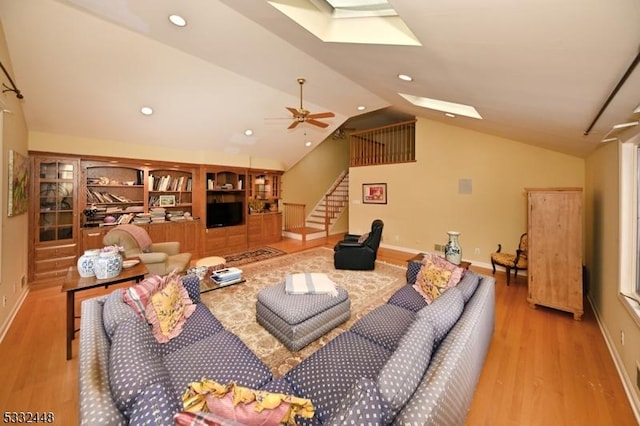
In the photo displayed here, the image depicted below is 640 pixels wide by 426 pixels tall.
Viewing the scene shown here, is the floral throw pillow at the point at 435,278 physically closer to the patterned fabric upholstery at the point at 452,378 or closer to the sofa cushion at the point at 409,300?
the sofa cushion at the point at 409,300

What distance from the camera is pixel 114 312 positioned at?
1667 millimetres

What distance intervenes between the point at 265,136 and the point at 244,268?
2.91 metres

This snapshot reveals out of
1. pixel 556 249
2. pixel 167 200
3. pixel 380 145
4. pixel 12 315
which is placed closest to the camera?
pixel 12 315

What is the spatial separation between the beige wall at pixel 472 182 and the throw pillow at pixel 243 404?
5.11 meters

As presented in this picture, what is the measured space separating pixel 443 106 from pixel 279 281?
366cm

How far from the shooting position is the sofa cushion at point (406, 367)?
40.0 inches

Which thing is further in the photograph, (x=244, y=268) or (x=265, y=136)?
(x=265, y=136)

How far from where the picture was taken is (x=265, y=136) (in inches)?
222

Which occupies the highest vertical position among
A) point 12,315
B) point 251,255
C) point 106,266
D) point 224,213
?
point 224,213

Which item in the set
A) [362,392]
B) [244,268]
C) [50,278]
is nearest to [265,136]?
[244,268]

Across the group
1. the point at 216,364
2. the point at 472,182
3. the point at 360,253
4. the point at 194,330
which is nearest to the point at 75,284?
the point at 194,330

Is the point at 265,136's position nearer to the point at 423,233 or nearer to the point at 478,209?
the point at 423,233

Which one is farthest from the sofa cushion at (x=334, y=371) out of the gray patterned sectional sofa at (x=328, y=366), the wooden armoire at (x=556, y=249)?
the wooden armoire at (x=556, y=249)

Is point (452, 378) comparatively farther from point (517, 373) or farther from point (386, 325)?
point (517, 373)
